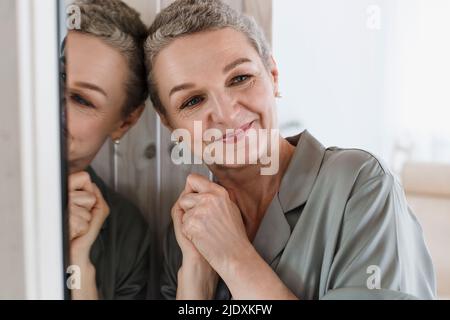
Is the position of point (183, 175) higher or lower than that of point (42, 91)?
lower

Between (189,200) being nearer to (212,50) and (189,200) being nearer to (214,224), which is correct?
(214,224)

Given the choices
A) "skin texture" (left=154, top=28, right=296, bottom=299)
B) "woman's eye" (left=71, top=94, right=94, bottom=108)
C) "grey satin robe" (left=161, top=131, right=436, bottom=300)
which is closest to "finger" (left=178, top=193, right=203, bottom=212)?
"skin texture" (left=154, top=28, right=296, bottom=299)

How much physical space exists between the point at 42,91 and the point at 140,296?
0.38 metres

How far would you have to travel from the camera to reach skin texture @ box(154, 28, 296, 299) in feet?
2.55

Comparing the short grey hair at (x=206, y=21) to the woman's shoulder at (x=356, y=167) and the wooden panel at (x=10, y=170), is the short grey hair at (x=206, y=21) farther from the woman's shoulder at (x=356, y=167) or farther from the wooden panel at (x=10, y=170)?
the wooden panel at (x=10, y=170)

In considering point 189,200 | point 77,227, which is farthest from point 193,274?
point 77,227

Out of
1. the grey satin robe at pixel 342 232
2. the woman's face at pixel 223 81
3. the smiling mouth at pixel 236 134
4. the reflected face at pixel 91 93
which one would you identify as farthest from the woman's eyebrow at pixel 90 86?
the grey satin robe at pixel 342 232

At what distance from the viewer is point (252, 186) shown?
2.66ft

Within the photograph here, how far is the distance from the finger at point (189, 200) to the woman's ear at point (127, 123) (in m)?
0.14

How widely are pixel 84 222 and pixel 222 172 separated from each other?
0.25 meters

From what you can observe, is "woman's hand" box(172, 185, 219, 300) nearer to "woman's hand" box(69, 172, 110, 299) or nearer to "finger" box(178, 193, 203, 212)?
"finger" box(178, 193, 203, 212)
